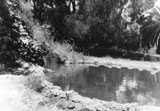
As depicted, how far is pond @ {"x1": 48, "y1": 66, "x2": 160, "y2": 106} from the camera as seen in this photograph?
649 cm

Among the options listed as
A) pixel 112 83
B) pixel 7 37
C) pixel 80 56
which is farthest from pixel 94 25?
pixel 7 37

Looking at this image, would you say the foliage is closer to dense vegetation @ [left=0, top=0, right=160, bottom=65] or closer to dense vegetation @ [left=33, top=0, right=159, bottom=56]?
dense vegetation @ [left=0, top=0, right=160, bottom=65]

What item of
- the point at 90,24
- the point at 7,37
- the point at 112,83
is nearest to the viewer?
the point at 112,83

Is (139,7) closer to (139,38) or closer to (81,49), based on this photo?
(139,38)

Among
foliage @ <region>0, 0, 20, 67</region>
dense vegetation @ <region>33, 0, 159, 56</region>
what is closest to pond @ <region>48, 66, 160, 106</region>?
foliage @ <region>0, 0, 20, 67</region>

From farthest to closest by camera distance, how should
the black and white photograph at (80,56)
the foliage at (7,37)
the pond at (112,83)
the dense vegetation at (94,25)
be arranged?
the dense vegetation at (94,25) < the foliage at (7,37) < the pond at (112,83) < the black and white photograph at (80,56)

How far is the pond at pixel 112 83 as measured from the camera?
256 inches

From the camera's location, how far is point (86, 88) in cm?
707

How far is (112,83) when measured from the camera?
8.00 m

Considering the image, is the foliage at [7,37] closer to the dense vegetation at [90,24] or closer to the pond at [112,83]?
the pond at [112,83]

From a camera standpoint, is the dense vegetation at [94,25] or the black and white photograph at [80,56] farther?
the dense vegetation at [94,25]

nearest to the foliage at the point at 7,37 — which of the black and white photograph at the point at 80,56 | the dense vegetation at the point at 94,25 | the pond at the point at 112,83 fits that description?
the black and white photograph at the point at 80,56

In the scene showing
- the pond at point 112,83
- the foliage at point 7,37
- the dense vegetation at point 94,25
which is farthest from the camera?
the dense vegetation at point 94,25

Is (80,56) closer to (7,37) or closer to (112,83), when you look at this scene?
(112,83)
